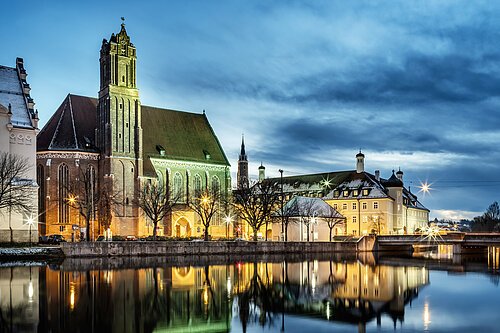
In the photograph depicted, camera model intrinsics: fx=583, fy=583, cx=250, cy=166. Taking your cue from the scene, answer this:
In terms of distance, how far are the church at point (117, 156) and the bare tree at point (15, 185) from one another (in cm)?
1355

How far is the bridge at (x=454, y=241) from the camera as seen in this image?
76.2 metres

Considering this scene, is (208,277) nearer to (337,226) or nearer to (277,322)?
(277,322)

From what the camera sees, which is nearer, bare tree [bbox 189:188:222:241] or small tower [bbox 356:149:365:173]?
bare tree [bbox 189:188:222:241]

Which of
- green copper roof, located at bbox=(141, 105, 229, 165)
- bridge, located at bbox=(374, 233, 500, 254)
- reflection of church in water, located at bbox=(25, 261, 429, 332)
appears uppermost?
green copper roof, located at bbox=(141, 105, 229, 165)

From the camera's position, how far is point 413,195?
445 ft

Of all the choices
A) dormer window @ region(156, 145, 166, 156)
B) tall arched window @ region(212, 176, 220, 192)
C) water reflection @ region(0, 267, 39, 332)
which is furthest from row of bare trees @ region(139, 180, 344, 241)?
water reflection @ region(0, 267, 39, 332)

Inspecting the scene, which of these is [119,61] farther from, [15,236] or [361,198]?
[361,198]

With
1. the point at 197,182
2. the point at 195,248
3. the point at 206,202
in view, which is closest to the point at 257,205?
the point at 206,202

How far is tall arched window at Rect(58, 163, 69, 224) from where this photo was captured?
80500mm

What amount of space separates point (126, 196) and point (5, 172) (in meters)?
26.3

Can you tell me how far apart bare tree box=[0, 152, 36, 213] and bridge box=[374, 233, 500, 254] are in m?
48.8

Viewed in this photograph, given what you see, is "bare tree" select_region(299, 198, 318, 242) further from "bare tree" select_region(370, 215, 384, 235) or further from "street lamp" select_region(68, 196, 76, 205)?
"street lamp" select_region(68, 196, 76, 205)

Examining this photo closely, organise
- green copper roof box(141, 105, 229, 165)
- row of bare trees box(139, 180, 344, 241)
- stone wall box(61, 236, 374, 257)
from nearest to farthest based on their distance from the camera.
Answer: stone wall box(61, 236, 374, 257) < row of bare trees box(139, 180, 344, 241) < green copper roof box(141, 105, 229, 165)

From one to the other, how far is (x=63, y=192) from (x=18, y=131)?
16978 millimetres
